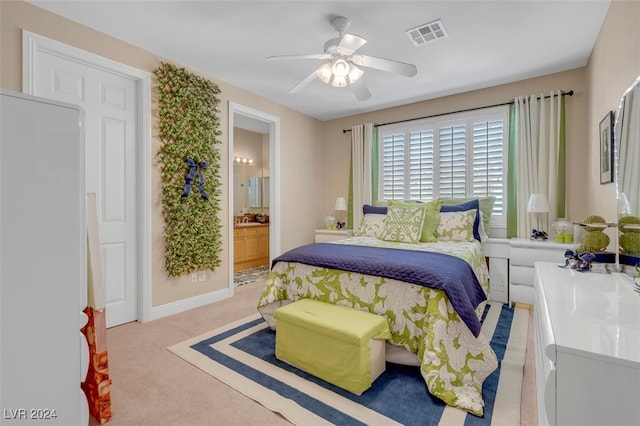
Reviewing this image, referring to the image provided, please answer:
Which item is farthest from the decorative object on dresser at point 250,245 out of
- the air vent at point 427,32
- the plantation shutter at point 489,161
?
the air vent at point 427,32

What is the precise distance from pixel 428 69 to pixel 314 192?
2.65 metres

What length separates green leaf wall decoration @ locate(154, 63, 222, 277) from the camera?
3102 mm

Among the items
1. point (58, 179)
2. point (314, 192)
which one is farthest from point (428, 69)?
point (58, 179)

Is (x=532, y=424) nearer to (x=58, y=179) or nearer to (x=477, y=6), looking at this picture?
(x=58, y=179)

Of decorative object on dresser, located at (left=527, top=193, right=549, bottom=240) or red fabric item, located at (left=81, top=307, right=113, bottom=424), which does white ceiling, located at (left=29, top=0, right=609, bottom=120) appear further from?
red fabric item, located at (left=81, top=307, right=113, bottom=424)

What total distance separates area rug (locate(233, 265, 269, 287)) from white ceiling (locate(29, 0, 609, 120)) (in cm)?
281

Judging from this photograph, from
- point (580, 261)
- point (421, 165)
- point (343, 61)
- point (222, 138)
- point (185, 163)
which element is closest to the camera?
point (580, 261)

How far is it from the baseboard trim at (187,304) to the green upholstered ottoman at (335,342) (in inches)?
62.4

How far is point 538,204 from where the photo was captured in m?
3.35

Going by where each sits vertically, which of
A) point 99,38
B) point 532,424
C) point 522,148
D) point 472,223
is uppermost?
point 99,38

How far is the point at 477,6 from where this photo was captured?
230cm

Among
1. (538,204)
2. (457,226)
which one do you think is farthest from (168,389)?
(538,204)

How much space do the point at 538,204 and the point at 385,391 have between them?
9.09ft

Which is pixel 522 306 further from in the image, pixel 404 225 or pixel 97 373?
pixel 97 373
